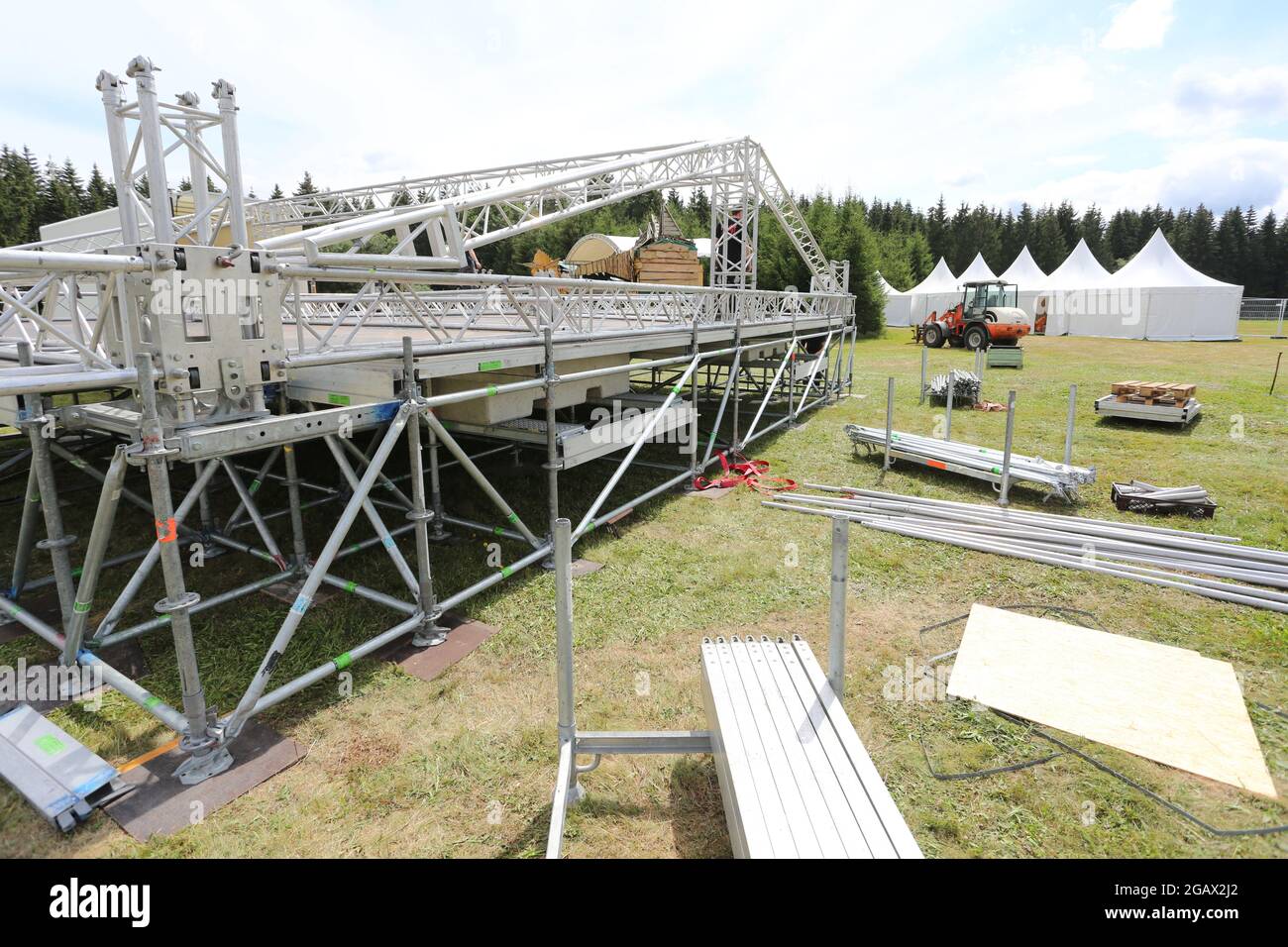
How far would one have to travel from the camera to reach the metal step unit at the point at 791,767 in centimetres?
283

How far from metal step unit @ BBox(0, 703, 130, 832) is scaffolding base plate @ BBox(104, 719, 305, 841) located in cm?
14

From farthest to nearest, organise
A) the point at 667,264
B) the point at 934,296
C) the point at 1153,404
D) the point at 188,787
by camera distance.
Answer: the point at 934,296
the point at 667,264
the point at 1153,404
the point at 188,787

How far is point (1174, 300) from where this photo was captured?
33.2m

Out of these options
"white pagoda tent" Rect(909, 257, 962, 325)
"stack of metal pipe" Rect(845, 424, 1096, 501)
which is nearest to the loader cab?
Result: "white pagoda tent" Rect(909, 257, 962, 325)

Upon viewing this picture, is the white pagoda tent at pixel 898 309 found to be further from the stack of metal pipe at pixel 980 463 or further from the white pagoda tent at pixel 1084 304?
the stack of metal pipe at pixel 980 463

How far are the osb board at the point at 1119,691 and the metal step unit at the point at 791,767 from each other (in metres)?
1.87

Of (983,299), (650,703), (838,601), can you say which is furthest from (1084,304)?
(838,601)

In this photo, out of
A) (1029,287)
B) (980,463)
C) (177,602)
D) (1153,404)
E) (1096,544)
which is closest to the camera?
(177,602)

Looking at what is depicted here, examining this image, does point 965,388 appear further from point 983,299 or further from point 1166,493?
point 983,299

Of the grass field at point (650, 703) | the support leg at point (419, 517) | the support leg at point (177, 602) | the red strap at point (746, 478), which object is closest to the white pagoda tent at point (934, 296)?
the grass field at point (650, 703)

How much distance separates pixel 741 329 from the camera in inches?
452

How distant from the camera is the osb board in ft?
14.3

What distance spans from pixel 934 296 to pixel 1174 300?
1169cm
